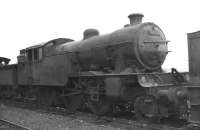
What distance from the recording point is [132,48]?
30.9 feet

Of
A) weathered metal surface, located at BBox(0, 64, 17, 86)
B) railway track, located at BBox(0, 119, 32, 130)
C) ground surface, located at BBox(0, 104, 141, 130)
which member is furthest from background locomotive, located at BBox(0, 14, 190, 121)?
railway track, located at BBox(0, 119, 32, 130)

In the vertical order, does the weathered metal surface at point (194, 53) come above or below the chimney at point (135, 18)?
below

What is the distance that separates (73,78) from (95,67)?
1.25 meters

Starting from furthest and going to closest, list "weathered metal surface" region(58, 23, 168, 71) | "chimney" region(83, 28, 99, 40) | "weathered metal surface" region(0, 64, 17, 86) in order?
1. "weathered metal surface" region(0, 64, 17, 86)
2. "chimney" region(83, 28, 99, 40)
3. "weathered metal surface" region(58, 23, 168, 71)

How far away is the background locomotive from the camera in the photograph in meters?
8.22

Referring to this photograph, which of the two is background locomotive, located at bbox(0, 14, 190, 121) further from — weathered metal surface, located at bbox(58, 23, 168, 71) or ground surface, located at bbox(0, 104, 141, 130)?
ground surface, located at bbox(0, 104, 141, 130)

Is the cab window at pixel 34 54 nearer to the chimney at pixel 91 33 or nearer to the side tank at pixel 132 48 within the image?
the chimney at pixel 91 33

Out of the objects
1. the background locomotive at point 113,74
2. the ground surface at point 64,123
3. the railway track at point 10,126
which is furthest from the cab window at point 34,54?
the railway track at point 10,126

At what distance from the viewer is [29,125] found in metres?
8.92

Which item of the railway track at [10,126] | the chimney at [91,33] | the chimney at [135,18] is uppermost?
the chimney at [135,18]

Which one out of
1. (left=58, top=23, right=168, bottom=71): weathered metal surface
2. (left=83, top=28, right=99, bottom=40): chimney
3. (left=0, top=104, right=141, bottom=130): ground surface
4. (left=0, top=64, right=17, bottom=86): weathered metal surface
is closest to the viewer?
(left=0, top=104, right=141, bottom=130): ground surface

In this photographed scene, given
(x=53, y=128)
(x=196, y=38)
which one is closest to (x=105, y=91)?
(x=53, y=128)

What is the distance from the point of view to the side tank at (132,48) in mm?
9430

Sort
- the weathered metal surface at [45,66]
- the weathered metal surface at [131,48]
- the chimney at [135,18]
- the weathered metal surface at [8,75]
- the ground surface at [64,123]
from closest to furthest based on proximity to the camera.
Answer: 1. the ground surface at [64,123]
2. the weathered metal surface at [131,48]
3. the chimney at [135,18]
4. the weathered metal surface at [45,66]
5. the weathered metal surface at [8,75]
